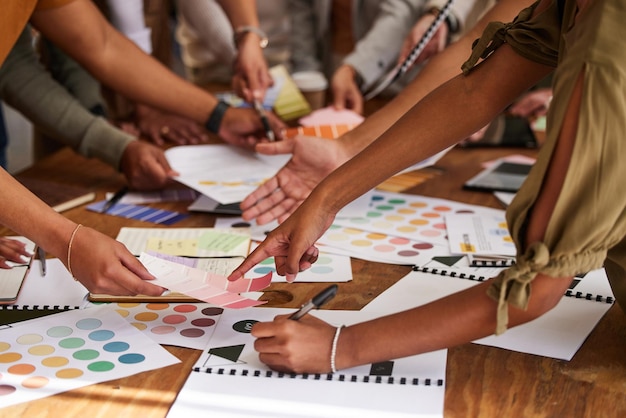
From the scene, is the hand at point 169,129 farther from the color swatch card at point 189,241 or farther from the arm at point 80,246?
the arm at point 80,246

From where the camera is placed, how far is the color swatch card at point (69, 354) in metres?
0.98

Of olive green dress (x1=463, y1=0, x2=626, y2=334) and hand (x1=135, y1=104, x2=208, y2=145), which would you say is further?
hand (x1=135, y1=104, x2=208, y2=145)

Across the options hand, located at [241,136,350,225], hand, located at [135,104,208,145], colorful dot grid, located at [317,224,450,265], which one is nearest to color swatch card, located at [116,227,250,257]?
hand, located at [241,136,350,225]

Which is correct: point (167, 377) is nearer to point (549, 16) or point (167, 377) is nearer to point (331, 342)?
point (331, 342)

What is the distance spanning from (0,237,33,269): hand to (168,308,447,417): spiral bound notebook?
1.46 ft

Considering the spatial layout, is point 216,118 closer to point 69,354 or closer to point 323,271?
point 323,271

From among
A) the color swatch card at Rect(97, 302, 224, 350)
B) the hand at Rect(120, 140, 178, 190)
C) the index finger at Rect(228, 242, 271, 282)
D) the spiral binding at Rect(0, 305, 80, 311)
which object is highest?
the hand at Rect(120, 140, 178, 190)

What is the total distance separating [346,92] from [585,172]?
1405 mm

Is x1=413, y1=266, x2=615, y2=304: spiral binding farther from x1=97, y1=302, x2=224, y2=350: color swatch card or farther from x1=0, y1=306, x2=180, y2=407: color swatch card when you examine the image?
x1=0, y1=306, x2=180, y2=407: color swatch card

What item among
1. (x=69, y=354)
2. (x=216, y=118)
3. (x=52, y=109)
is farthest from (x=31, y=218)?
(x=216, y=118)

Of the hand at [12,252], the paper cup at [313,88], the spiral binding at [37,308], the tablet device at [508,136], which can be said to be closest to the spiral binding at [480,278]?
the spiral binding at [37,308]

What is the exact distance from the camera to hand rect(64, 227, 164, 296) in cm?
110

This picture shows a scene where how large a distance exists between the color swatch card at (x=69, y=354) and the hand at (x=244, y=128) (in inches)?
33.0

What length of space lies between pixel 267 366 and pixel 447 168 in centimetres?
98
